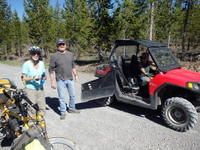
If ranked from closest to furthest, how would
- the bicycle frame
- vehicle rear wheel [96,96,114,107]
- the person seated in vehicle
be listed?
1. the bicycle frame
2. the person seated in vehicle
3. vehicle rear wheel [96,96,114,107]

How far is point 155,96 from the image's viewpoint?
14.4 ft

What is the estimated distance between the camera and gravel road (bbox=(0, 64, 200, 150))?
3664 mm

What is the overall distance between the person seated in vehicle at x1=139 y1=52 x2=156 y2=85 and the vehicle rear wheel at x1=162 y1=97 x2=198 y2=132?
0.98 metres

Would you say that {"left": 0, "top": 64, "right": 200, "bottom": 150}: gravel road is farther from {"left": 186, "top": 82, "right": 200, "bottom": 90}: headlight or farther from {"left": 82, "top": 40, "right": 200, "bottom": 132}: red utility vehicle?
{"left": 186, "top": 82, "right": 200, "bottom": 90}: headlight

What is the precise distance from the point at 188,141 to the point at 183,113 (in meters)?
0.61

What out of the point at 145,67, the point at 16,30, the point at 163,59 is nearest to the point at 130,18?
the point at 145,67

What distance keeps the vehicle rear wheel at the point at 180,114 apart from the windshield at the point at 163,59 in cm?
85

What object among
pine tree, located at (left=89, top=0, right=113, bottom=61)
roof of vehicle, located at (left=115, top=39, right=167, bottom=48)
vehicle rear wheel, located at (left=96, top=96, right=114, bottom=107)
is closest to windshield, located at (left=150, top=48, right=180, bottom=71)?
roof of vehicle, located at (left=115, top=39, right=167, bottom=48)

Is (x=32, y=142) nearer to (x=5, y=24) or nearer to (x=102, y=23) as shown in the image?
(x=102, y=23)

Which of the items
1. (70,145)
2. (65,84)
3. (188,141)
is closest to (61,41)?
(65,84)

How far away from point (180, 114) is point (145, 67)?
1.69 meters

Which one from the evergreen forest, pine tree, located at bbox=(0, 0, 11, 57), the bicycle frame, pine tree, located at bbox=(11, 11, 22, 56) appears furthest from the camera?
pine tree, located at bbox=(11, 11, 22, 56)

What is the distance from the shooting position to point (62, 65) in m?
4.73

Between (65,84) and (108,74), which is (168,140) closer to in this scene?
(108,74)
